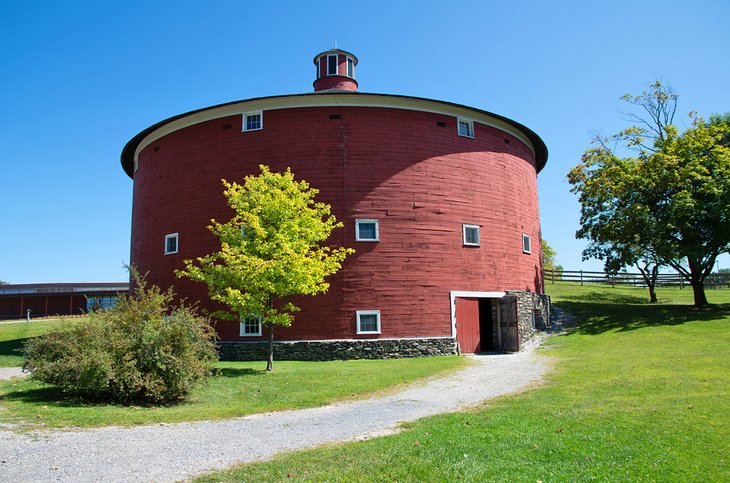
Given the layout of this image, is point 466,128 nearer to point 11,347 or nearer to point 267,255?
point 267,255

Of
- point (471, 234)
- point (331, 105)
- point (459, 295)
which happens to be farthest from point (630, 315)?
point (331, 105)

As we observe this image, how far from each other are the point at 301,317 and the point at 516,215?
37.7 feet

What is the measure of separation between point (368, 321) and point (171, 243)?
31.3 feet

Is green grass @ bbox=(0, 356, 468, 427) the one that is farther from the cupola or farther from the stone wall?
the cupola

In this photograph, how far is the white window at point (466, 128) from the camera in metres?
24.0

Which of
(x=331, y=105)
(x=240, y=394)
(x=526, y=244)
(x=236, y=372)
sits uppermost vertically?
(x=331, y=105)

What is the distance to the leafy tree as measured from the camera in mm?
16484

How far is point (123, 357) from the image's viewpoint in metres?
11.8

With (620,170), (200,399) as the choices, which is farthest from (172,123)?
(620,170)

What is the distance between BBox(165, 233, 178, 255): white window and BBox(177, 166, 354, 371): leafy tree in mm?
6178

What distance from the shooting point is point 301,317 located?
818 inches

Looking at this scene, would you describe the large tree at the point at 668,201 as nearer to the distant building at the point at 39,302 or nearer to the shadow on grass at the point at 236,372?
the shadow on grass at the point at 236,372

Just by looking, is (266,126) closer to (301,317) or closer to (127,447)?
(301,317)

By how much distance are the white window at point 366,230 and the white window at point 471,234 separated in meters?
3.95
